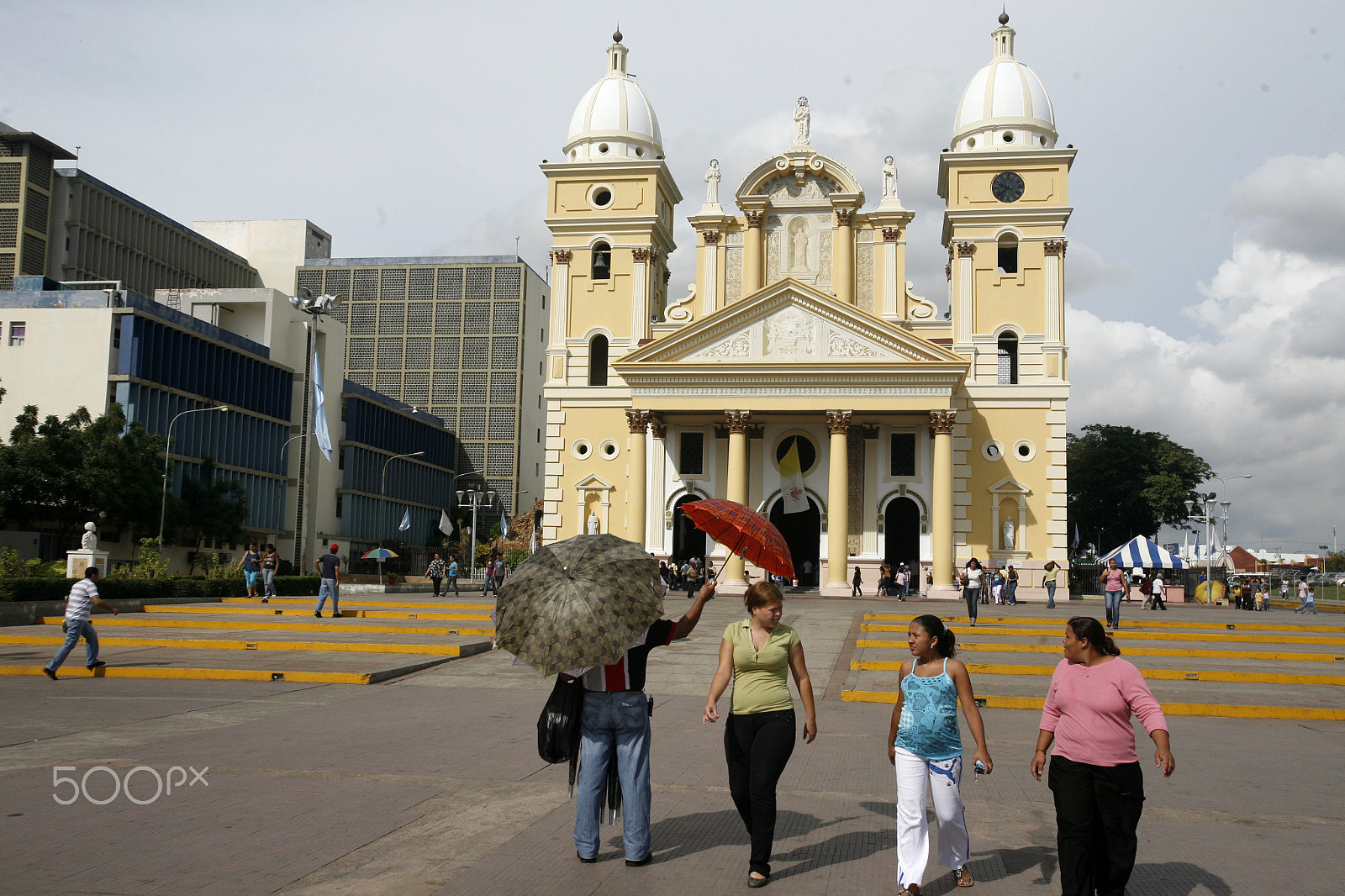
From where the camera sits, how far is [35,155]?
72.1 m

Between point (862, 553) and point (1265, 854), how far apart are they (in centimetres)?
3646

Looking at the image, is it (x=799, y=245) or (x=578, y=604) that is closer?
(x=578, y=604)

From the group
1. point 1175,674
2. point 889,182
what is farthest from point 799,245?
point 1175,674

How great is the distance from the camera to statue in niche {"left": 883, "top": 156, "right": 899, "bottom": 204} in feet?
152

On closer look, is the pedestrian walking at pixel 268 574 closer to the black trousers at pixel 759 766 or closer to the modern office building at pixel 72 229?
the black trousers at pixel 759 766

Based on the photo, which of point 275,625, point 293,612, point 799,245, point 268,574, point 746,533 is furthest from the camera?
point 799,245

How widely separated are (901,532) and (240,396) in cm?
3863

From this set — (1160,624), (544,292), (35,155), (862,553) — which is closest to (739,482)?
(862,553)

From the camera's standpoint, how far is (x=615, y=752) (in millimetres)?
7266

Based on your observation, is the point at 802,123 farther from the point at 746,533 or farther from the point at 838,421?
→ the point at 746,533

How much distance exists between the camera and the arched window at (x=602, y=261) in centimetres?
4812

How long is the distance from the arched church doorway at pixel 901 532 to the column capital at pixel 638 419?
9.85m

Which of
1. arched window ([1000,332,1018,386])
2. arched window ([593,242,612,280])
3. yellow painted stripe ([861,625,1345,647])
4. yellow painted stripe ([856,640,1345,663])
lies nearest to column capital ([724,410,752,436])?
arched window ([593,242,612,280])

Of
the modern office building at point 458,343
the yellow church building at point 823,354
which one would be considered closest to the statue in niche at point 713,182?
the yellow church building at point 823,354
